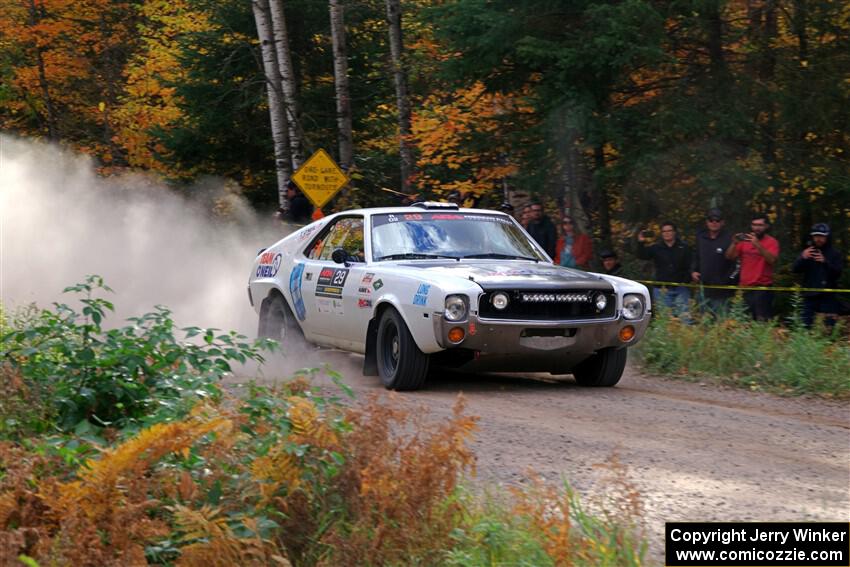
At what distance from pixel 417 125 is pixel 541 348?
11.2 meters

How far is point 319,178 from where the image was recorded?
20.8 metres

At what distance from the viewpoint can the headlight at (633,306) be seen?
1045 centimetres

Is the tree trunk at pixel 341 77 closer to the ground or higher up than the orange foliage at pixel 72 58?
closer to the ground

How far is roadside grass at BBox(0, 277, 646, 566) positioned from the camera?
4859 mm

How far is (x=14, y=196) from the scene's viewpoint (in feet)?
76.6

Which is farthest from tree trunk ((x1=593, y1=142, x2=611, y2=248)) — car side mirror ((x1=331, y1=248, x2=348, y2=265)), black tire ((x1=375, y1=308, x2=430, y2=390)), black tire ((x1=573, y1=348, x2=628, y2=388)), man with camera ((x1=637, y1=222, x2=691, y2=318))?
black tire ((x1=375, y1=308, x2=430, y2=390))

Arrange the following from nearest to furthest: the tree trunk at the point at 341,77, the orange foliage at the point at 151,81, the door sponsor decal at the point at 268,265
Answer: the door sponsor decal at the point at 268,265 → the tree trunk at the point at 341,77 → the orange foliage at the point at 151,81

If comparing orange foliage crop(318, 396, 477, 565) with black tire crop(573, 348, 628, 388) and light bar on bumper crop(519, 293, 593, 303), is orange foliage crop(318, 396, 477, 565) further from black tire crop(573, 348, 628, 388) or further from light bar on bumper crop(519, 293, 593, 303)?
black tire crop(573, 348, 628, 388)

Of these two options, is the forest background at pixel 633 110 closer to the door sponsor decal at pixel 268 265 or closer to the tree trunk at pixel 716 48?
the tree trunk at pixel 716 48

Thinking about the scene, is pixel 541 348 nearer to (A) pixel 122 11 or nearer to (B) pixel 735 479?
(B) pixel 735 479

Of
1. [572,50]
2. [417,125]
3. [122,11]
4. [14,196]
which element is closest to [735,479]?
[572,50]

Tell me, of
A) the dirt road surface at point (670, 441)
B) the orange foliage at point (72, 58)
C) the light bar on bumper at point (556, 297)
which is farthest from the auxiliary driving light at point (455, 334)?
the orange foliage at point (72, 58)

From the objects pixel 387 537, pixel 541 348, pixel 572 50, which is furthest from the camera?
pixel 572 50

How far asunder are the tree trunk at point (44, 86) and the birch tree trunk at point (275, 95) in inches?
641
